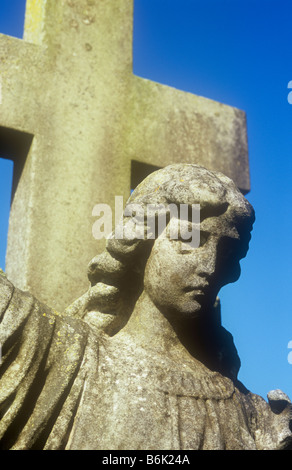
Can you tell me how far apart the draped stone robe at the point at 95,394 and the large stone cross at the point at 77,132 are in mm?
947

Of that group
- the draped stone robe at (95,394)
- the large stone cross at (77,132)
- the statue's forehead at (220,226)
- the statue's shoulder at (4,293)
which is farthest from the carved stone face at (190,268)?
the large stone cross at (77,132)

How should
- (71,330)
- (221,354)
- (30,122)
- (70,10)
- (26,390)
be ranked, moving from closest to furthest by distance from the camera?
(26,390)
(71,330)
(221,354)
(30,122)
(70,10)

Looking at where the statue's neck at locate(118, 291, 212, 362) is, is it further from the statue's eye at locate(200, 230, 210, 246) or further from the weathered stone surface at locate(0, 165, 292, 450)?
the statue's eye at locate(200, 230, 210, 246)

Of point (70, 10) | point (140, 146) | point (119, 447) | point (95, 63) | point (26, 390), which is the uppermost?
point (70, 10)

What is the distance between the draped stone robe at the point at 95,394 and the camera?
311 centimetres

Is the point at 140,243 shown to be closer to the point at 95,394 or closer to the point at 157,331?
the point at 157,331

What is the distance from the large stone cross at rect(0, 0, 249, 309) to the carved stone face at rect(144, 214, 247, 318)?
900mm

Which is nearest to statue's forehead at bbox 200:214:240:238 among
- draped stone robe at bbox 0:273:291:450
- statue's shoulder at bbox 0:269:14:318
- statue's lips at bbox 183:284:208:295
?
statue's lips at bbox 183:284:208:295

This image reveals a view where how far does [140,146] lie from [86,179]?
47cm

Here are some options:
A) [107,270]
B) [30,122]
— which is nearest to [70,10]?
[30,122]

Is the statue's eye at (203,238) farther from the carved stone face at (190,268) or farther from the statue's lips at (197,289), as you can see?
the statue's lips at (197,289)

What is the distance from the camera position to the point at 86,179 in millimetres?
4633

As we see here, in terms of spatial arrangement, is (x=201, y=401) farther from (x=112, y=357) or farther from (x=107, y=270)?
(x=107, y=270)

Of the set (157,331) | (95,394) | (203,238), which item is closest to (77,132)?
(203,238)
